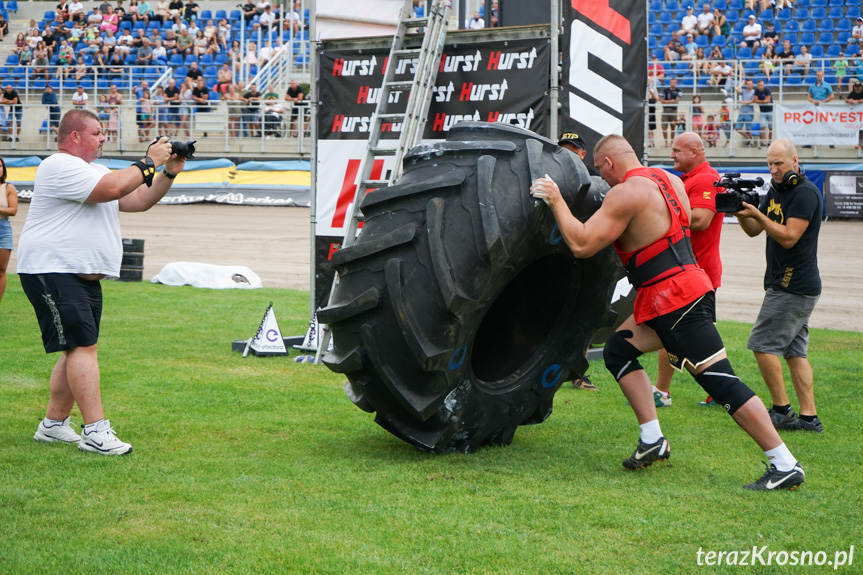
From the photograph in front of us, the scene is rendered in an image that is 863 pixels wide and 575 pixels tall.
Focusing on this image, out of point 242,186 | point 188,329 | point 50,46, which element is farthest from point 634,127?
point 50,46

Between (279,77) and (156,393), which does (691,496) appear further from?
(279,77)

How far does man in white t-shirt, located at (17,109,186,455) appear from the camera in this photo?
5.31 m

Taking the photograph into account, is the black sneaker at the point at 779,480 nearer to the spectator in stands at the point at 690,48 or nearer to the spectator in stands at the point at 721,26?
the spectator in stands at the point at 690,48

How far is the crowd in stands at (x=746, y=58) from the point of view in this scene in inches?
912

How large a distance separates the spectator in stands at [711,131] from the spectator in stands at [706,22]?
5.43 meters

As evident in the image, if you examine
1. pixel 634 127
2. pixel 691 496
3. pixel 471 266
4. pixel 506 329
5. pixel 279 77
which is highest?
pixel 279 77

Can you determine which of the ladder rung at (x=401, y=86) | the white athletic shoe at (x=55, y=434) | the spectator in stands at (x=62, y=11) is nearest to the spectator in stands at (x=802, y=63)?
the ladder rung at (x=401, y=86)

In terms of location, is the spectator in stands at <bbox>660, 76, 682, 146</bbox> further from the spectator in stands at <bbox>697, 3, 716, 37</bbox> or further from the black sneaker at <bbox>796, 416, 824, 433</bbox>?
the black sneaker at <bbox>796, 416, 824, 433</bbox>

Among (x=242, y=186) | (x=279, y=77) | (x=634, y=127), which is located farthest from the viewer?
(x=279, y=77)

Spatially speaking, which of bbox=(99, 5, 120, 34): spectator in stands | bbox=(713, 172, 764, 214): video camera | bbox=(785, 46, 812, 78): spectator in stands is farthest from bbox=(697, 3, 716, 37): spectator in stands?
bbox=(713, 172, 764, 214): video camera

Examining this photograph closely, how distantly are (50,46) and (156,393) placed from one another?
30955 millimetres

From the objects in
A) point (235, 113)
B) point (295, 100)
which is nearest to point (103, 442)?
point (295, 100)

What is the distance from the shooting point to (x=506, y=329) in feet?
19.3

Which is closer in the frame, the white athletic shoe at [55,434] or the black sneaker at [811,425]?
the white athletic shoe at [55,434]
